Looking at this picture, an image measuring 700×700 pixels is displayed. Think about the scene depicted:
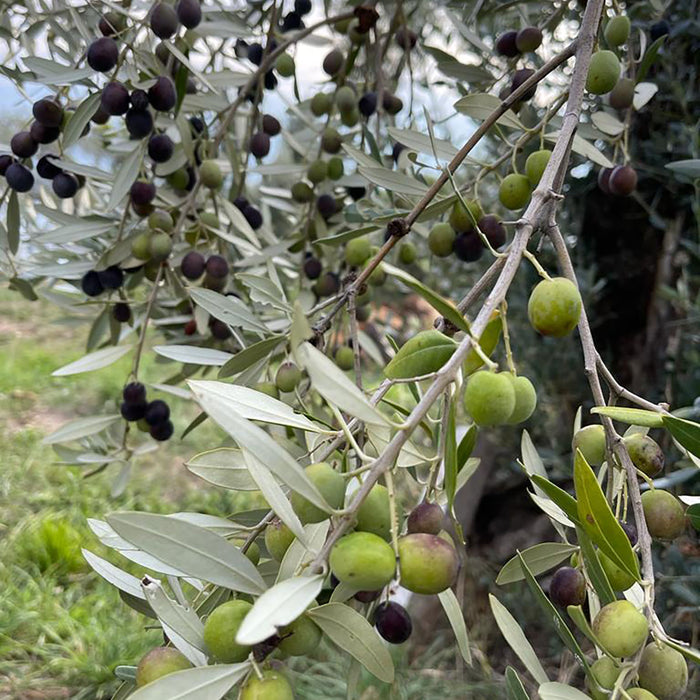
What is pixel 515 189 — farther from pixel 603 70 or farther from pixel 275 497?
pixel 275 497

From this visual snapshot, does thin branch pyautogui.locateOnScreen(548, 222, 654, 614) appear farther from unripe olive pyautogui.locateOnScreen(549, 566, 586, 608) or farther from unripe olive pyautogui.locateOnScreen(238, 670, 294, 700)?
unripe olive pyautogui.locateOnScreen(238, 670, 294, 700)

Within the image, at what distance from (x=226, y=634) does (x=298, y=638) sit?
0.05 meters

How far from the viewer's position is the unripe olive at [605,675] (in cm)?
52

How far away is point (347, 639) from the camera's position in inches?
19.3

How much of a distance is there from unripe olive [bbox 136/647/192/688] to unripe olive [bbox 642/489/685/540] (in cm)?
38

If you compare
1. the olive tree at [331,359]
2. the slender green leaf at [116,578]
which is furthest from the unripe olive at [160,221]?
the slender green leaf at [116,578]

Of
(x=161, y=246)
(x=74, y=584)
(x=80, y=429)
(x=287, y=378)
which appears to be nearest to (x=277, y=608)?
(x=287, y=378)

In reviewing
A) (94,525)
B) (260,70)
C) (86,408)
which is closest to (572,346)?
(260,70)

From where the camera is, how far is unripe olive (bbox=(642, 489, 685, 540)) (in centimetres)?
59

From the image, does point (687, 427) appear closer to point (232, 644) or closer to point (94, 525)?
point (232, 644)

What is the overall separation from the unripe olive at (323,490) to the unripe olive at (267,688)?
97 millimetres

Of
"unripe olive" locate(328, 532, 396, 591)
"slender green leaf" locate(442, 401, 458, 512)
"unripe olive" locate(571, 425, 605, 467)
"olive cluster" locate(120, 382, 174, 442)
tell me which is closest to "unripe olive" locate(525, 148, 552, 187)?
"unripe olive" locate(571, 425, 605, 467)

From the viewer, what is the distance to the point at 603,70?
0.80m

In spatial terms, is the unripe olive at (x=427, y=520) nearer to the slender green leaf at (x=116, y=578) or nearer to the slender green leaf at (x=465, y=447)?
the slender green leaf at (x=465, y=447)
